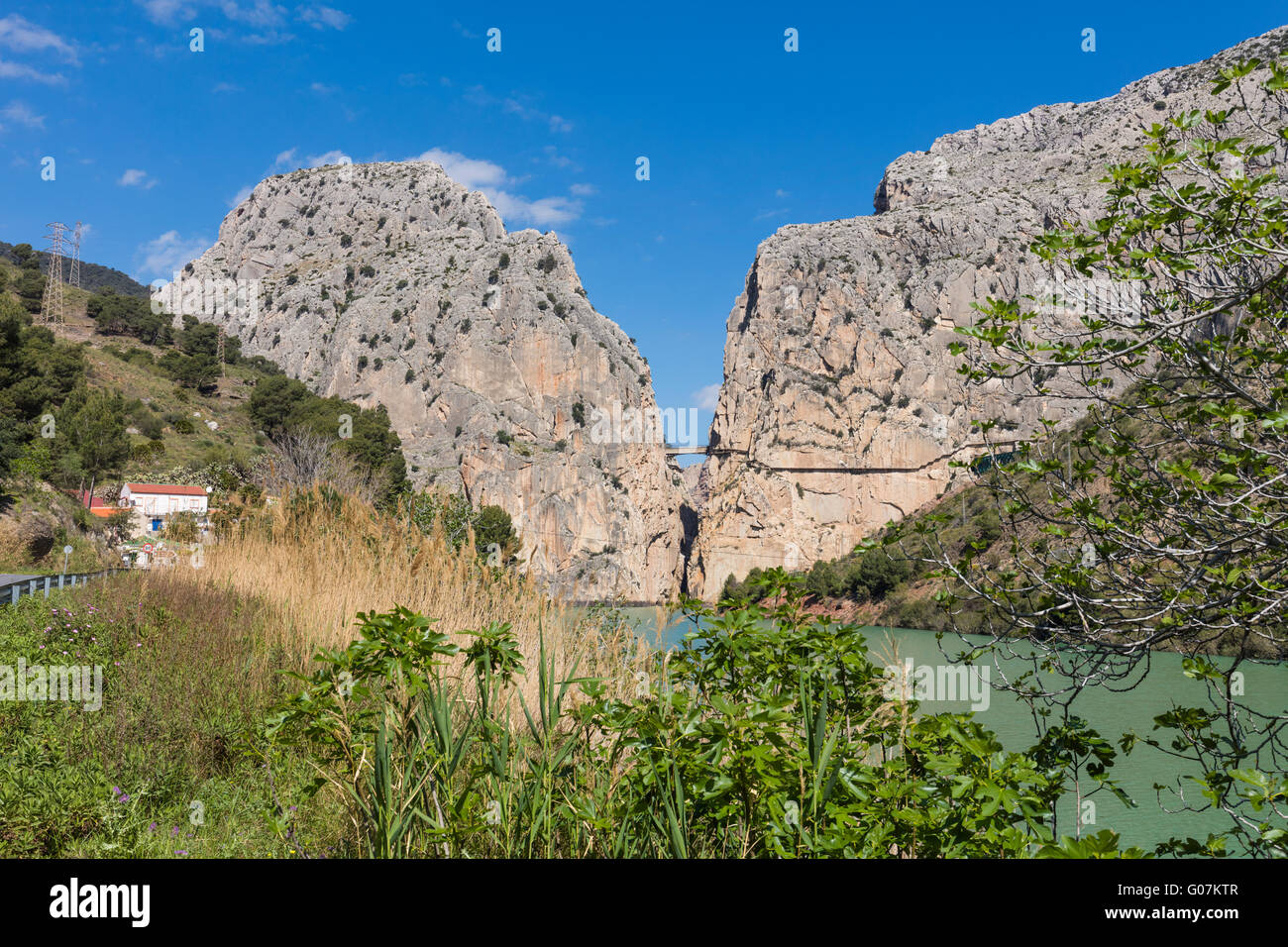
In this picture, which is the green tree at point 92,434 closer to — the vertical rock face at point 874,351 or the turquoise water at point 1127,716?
the turquoise water at point 1127,716

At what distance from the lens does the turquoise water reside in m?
4.09

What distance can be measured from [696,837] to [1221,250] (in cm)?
316

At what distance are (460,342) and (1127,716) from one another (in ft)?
218

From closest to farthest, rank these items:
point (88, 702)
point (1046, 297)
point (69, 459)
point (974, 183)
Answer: point (1046, 297)
point (88, 702)
point (69, 459)
point (974, 183)

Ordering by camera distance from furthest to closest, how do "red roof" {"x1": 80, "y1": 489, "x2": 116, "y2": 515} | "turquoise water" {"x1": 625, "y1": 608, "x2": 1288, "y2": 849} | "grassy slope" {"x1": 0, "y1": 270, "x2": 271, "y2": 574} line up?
"red roof" {"x1": 80, "y1": 489, "x2": 116, "y2": 515}
"grassy slope" {"x1": 0, "y1": 270, "x2": 271, "y2": 574}
"turquoise water" {"x1": 625, "y1": 608, "x2": 1288, "y2": 849}

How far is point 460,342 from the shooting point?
7625cm

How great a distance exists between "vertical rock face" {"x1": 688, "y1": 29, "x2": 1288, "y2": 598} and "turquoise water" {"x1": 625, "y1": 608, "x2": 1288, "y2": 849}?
61.0m

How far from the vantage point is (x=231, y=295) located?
287ft

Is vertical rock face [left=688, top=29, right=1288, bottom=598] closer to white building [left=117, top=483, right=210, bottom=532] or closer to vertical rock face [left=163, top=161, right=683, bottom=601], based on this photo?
vertical rock face [left=163, top=161, right=683, bottom=601]

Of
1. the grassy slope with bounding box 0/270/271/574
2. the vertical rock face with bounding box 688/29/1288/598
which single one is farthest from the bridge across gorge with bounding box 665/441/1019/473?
the grassy slope with bounding box 0/270/271/574

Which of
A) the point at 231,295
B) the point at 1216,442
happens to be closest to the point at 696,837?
the point at 1216,442

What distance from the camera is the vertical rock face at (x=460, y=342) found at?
247ft

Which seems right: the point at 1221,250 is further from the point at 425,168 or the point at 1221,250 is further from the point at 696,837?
the point at 425,168
